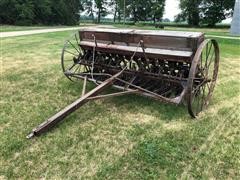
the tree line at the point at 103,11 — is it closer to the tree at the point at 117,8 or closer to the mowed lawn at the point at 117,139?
the tree at the point at 117,8

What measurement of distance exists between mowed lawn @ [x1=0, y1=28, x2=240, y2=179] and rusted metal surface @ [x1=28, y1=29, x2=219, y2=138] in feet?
0.86

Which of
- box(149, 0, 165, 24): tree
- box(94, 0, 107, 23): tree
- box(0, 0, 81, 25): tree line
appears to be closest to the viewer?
box(0, 0, 81, 25): tree line

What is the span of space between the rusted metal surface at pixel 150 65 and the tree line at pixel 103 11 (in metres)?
28.5

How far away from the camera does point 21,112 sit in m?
4.46

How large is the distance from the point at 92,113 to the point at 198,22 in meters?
46.5

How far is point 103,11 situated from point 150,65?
60.4m

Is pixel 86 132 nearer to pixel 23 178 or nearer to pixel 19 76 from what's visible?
pixel 23 178

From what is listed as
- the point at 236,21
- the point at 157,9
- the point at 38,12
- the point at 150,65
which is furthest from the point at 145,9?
the point at 150,65

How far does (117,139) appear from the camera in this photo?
3.67 m

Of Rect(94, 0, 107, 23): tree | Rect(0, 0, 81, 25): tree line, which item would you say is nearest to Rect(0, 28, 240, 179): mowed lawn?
Rect(0, 0, 81, 25): tree line

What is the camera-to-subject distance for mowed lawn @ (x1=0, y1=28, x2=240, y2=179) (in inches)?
119

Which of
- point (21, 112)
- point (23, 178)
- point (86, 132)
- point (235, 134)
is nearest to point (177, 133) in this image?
point (235, 134)

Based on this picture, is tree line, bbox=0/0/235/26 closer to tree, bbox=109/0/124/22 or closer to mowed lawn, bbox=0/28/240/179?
tree, bbox=109/0/124/22

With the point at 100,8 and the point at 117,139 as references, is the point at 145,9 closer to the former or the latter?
the point at 100,8
